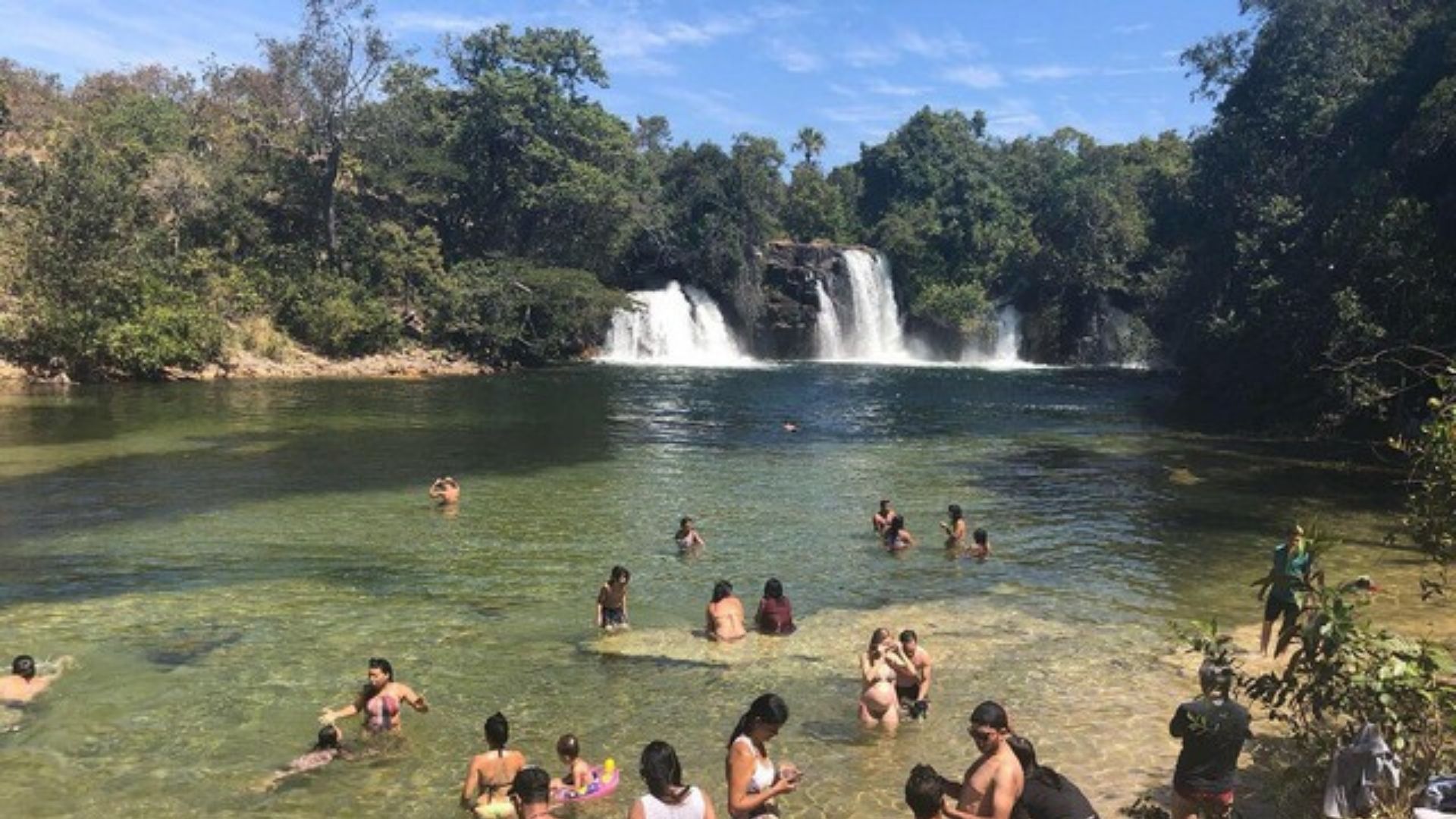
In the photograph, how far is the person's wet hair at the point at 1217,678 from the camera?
7941mm

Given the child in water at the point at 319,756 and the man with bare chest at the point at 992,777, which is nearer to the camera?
the man with bare chest at the point at 992,777

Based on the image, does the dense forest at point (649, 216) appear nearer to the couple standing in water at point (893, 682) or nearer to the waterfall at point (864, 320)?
the waterfall at point (864, 320)

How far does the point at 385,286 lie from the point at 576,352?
14209 millimetres

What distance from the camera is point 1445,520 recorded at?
7.90 m

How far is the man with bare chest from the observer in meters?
7.17

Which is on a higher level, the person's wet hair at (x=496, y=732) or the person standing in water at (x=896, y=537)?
the person standing in water at (x=896, y=537)

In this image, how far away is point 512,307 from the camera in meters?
62.8

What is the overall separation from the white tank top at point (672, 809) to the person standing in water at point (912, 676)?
18.1 feet

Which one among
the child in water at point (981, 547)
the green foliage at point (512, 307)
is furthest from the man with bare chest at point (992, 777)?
the green foliage at point (512, 307)

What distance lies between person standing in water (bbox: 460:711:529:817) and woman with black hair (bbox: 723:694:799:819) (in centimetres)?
285

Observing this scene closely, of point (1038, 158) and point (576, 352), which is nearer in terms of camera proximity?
point (576, 352)

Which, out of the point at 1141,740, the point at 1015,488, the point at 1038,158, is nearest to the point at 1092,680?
the point at 1141,740

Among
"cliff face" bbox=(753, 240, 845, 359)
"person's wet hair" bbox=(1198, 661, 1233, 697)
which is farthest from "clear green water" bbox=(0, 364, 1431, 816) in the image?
"cliff face" bbox=(753, 240, 845, 359)

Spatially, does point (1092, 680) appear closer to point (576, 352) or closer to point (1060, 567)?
point (1060, 567)
